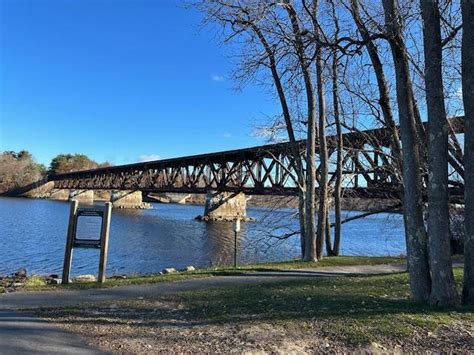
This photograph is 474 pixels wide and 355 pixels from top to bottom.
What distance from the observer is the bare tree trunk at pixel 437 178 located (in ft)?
24.7

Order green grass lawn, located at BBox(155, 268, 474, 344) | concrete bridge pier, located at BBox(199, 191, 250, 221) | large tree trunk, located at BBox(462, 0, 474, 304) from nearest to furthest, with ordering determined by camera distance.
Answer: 1. green grass lawn, located at BBox(155, 268, 474, 344)
2. large tree trunk, located at BBox(462, 0, 474, 304)
3. concrete bridge pier, located at BBox(199, 191, 250, 221)

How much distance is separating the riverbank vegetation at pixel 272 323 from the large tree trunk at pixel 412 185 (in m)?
0.48

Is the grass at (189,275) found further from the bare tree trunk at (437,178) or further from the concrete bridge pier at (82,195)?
the concrete bridge pier at (82,195)

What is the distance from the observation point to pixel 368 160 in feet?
64.4

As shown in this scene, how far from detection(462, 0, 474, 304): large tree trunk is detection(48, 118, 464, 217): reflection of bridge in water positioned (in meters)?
5.23

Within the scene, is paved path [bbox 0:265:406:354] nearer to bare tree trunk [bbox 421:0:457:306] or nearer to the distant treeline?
bare tree trunk [bbox 421:0:457:306]

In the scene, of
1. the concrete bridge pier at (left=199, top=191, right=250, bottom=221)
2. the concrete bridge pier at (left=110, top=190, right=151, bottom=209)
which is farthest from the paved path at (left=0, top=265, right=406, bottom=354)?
the concrete bridge pier at (left=110, top=190, right=151, bottom=209)

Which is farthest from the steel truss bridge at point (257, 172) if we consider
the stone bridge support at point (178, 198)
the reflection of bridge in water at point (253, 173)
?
the stone bridge support at point (178, 198)

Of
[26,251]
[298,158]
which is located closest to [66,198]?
[26,251]

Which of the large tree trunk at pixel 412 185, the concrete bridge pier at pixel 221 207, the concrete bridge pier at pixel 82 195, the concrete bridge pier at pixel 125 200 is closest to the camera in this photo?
the large tree trunk at pixel 412 185

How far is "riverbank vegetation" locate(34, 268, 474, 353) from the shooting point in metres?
5.89

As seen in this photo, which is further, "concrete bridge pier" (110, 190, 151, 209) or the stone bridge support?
the stone bridge support

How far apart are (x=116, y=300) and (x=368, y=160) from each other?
1377 cm

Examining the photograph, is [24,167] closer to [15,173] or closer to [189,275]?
[15,173]
